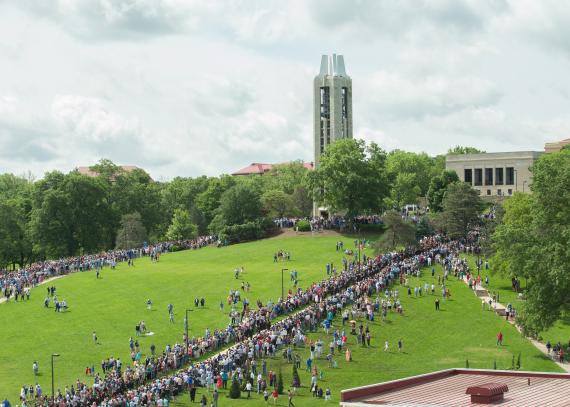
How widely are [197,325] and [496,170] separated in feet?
218

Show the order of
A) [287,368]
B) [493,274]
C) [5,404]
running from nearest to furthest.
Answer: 1. [5,404]
2. [287,368]
3. [493,274]

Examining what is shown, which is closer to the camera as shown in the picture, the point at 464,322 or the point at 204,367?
the point at 204,367

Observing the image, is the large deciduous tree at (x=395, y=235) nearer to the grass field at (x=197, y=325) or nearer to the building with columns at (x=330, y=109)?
the grass field at (x=197, y=325)

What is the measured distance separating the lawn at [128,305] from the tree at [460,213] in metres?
9.19

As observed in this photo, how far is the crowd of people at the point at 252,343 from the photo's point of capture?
47.2 meters

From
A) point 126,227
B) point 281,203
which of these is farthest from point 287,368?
point 281,203

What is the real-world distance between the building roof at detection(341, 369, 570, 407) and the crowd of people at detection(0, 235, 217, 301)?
40992mm

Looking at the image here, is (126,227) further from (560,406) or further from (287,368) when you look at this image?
(560,406)

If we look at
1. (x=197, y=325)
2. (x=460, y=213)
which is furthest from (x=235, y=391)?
(x=460, y=213)

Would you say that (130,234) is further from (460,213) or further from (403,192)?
(403,192)

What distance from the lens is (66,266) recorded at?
267ft

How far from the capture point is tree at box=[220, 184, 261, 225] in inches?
3893

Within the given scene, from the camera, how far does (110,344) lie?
57.4 metres

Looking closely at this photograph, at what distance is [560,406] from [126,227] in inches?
2822
